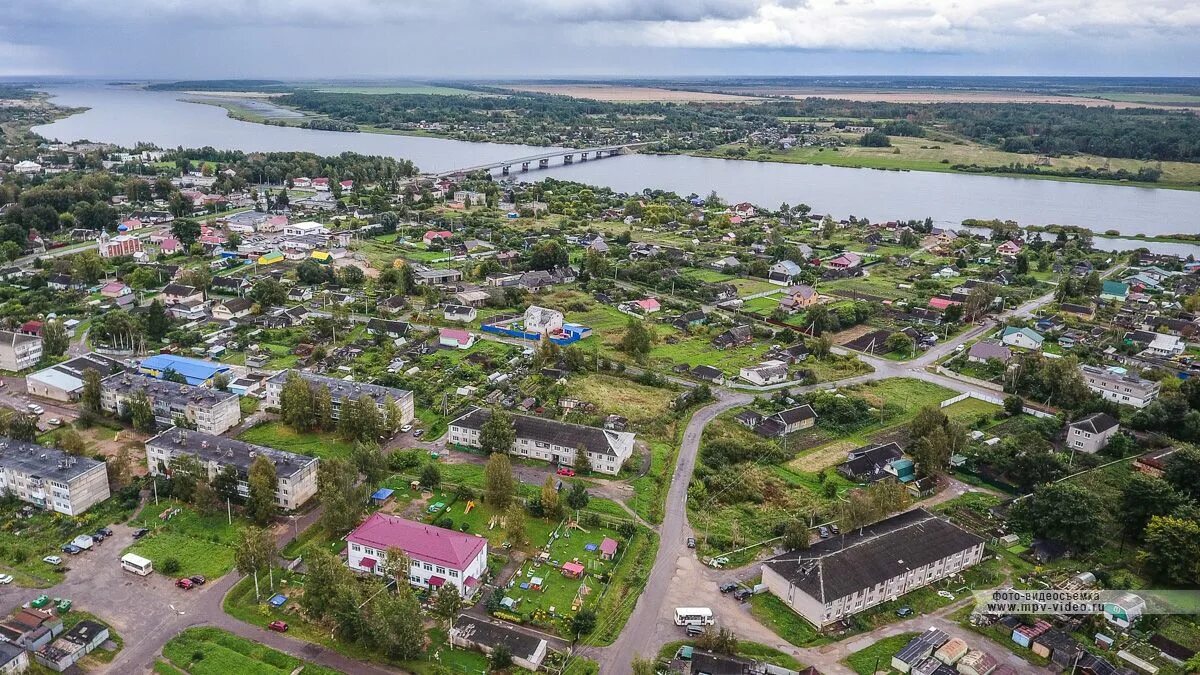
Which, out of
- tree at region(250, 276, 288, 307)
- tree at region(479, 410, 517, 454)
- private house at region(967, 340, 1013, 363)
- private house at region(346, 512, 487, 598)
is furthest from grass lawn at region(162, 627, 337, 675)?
private house at region(967, 340, 1013, 363)

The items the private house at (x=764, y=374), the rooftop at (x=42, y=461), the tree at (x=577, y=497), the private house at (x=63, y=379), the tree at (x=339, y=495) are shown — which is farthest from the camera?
the private house at (x=764, y=374)

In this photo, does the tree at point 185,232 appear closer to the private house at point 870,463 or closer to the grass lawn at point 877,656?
the private house at point 870,463

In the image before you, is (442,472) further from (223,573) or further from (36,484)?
(36,484)

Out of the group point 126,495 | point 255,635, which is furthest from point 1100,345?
point 126,495

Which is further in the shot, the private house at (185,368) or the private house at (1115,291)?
the private house at (1115,291)

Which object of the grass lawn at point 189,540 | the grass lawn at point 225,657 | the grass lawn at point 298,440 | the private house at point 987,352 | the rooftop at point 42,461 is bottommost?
the grass lawn at point 225,657

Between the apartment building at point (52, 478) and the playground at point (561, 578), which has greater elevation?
the apartment building at point (52, 478)

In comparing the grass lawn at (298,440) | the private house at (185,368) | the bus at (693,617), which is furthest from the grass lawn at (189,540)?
the bus at (693,617)

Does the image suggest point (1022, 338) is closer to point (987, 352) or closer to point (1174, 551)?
point (987, 352)
